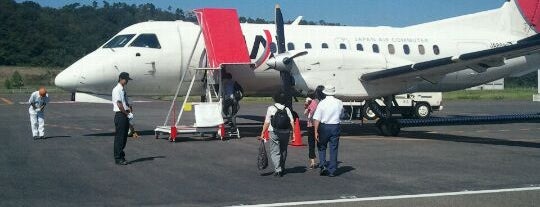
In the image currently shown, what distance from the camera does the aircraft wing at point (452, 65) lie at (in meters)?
14.3

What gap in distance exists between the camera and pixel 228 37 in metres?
17.0

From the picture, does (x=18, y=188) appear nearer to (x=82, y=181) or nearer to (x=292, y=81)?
(x=82, y=181)

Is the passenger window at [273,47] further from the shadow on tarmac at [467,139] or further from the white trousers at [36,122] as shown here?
the white trousers at [36,122]

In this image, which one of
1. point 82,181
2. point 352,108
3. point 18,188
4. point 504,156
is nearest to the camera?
point 18,188

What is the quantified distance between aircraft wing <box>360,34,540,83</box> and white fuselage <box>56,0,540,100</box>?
20.7 inches

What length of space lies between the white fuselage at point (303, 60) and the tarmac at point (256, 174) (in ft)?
5.03

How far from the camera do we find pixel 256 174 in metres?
10.9

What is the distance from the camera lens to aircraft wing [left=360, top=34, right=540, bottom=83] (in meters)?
14.3

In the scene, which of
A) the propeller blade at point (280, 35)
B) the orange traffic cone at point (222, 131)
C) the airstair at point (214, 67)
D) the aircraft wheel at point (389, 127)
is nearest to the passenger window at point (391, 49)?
the aircraft wheel at point (389, 127)

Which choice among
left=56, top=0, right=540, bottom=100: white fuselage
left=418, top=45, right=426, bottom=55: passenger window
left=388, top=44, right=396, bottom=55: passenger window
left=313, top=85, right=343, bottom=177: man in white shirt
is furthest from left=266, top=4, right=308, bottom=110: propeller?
left=418, top=45, right=426, bottom=55: passenger window

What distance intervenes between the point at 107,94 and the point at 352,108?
38.7ft

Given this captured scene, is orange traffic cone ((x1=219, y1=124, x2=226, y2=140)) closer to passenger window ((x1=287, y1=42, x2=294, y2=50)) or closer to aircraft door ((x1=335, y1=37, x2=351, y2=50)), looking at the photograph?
passenger window ((x1=287, y1=42, x2=294, y2=50))

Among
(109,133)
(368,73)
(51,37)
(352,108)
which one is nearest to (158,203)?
(368,73)

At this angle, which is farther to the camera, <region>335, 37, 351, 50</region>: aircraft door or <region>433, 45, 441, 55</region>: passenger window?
<region>433, 45, 441, 55</region>: passenger window
